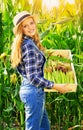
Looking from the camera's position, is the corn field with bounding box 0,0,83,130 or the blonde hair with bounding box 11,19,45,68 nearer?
the blonde hair with bounding box 11,19,45,68

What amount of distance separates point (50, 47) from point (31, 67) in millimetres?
916

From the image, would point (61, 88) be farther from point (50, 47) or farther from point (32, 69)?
point (50, 47)

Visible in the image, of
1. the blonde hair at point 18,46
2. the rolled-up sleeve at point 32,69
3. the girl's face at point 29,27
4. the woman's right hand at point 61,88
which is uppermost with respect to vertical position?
the girl's face at point 29,27

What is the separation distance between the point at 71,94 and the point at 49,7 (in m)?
0.61

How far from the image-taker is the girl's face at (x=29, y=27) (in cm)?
236

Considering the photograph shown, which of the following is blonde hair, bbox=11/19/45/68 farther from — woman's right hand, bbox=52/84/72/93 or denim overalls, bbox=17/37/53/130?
woman's right hand, bbox=52/84/72/93

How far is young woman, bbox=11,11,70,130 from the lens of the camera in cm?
230

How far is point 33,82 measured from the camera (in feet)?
7.57

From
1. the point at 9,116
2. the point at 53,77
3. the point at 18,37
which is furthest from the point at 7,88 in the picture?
the point at 18,37

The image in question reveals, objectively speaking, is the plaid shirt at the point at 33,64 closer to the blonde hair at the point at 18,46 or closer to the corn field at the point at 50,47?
the blonde hair at the point at 18,46

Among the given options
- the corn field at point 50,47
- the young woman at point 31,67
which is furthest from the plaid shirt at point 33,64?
the corn field at point 50,47

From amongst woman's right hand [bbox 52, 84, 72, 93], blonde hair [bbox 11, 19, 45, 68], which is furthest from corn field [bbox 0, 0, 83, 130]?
woman's right hand [bbox 52, 84, 72, 93]

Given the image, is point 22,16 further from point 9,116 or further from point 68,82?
point 9,116

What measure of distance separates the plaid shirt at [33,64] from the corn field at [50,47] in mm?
455
